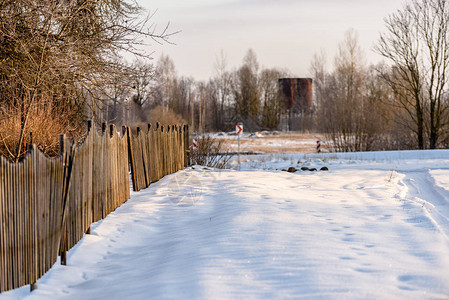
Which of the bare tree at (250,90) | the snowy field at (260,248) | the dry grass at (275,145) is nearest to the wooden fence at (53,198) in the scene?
the snowy field at (260,248)

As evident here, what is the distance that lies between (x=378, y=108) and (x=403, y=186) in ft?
57.6

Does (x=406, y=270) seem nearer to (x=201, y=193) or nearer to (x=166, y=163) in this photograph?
(x=201, y=193)

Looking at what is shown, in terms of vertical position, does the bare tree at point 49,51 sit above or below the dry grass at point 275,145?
above

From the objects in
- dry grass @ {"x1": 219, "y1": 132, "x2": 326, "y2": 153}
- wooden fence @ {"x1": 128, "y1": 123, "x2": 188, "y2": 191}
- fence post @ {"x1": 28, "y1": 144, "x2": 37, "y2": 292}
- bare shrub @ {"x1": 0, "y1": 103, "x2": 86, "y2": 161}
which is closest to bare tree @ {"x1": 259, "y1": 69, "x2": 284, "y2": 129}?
dry grass @ {"x1": 219, "y1": 132, "x2": 326, "y2": 153}

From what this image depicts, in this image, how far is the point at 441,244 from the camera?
6176 millimetres

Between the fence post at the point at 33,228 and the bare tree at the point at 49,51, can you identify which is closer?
the fence post at the point at 33,228

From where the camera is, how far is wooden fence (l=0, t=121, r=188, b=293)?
4.44 metres

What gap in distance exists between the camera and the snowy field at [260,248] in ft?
15.1

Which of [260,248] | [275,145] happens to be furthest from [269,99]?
[260,248]

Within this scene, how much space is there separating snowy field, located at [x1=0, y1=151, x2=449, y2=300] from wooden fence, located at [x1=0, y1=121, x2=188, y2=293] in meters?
0.21

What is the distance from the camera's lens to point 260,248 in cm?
582

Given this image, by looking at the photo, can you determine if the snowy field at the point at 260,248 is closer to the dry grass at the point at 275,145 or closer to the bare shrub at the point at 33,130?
the bare shrub at the point at 33,130

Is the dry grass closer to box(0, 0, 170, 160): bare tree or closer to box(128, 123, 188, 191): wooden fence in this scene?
box(128, 123, 188, 191): wooden fence

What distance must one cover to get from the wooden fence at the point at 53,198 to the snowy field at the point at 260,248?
21 centimetres
